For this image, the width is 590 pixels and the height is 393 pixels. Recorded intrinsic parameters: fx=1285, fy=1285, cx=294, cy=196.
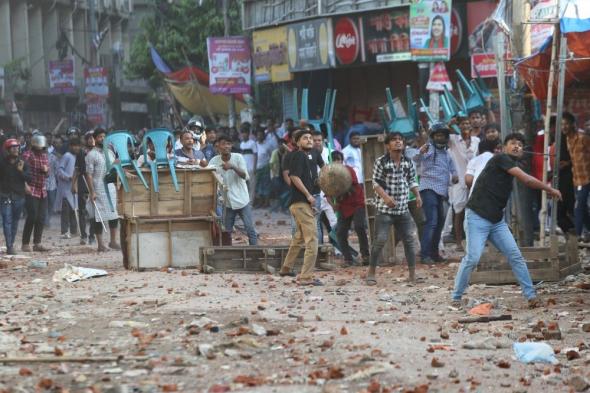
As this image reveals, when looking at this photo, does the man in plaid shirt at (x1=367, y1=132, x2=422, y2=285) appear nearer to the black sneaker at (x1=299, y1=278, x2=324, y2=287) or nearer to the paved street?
the paved street

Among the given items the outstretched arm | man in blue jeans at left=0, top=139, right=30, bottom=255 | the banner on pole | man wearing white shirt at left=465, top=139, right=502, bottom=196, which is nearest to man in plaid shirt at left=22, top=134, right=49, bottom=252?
man in blue jeans at left=0, top=139, right=30, bottom=255

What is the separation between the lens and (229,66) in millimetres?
33688

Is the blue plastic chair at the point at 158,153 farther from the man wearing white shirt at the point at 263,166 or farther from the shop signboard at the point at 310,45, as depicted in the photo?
the shop signboard at the point at 310,45

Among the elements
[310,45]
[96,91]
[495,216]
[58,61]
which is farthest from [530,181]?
[58,61]

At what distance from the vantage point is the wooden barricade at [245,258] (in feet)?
47.2

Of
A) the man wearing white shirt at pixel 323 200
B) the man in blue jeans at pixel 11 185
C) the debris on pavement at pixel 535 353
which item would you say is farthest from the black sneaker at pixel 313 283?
the man in blue jeans at pixel 11 185

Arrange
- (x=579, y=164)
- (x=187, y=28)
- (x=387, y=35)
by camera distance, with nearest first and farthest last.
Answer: (x=579, y=164) < (x=387, y=35) < (x=187, y=28)

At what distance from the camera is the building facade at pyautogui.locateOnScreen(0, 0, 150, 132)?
1963 inches

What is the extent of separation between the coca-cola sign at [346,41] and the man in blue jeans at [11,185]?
12.6 m

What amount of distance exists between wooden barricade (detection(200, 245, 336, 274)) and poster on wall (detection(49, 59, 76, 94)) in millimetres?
35168

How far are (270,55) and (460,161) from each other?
16.8 meters

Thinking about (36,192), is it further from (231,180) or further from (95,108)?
(95,108)

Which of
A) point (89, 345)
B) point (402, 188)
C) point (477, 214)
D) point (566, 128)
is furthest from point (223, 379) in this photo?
point (566, 128)

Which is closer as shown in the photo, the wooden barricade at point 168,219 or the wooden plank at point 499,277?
the wooden plank at point 499,277
